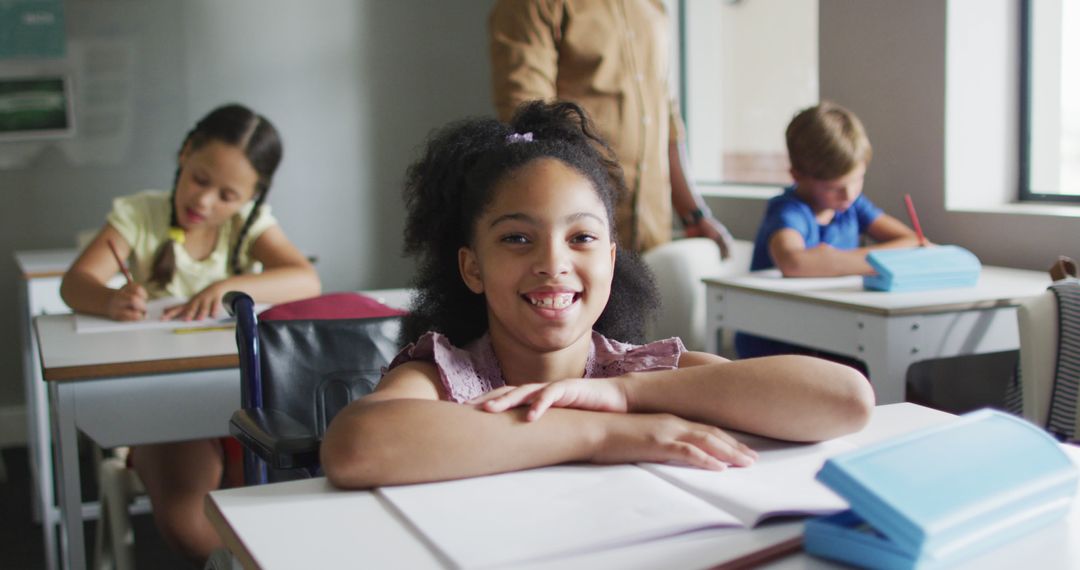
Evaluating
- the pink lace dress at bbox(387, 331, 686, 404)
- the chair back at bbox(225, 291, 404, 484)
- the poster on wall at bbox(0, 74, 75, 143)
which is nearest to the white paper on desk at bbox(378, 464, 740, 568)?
the pink lace dress at bbox(387, 331, 686, 404)

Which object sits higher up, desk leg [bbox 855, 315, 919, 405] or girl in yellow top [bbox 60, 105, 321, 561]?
girl in yellow top [bbox 60, 105, 321, 561]

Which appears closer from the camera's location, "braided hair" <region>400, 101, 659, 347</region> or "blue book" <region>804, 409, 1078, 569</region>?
"blue book" <region>804, 409, 1078, 569</region>

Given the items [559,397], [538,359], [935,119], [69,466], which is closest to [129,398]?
[69,466]

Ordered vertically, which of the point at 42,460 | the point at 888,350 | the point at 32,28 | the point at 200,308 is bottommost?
the point at 42,460

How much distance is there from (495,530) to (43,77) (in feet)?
12.9

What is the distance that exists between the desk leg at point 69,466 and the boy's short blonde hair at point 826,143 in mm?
1780

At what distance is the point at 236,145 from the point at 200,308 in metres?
0.42

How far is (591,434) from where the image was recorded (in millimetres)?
1026

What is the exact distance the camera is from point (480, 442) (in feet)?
3.25

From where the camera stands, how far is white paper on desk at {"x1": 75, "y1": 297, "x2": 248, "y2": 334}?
2.21 metres

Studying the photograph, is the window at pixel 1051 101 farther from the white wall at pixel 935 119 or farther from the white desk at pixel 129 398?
the white desk at pixel 129 398

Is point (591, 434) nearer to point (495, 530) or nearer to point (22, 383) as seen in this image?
point (495, 530)

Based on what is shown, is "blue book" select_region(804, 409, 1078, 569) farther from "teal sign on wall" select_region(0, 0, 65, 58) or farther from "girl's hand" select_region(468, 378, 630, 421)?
"teal sign on wall" select_region(0, 0, 65, 58)

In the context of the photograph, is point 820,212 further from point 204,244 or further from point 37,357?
point 37,357
